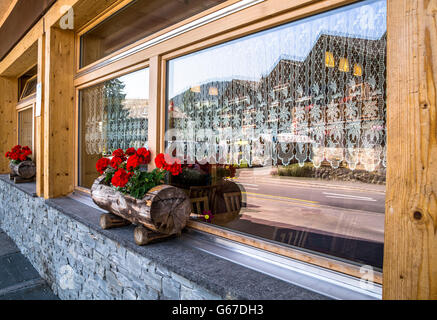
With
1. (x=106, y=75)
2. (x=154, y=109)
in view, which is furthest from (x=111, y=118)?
(x=154, y=109)

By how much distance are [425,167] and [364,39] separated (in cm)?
82

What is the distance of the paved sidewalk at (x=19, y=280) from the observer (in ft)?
9.87

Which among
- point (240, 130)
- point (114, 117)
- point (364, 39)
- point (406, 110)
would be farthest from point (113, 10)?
point (406, 110)

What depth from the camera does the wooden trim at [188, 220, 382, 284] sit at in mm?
1263

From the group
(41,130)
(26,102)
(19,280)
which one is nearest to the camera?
(19,280)

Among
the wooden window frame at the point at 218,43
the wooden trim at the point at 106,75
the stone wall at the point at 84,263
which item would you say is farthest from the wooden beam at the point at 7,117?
the wooden window frame at the point at 218,43

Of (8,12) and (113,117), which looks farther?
(8,12)

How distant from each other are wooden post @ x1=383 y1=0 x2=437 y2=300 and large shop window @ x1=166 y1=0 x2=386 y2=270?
0.35 m

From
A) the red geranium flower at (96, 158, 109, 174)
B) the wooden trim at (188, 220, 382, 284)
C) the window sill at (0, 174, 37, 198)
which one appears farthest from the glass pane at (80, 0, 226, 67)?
the window sill at (0, 174, 37, 198)

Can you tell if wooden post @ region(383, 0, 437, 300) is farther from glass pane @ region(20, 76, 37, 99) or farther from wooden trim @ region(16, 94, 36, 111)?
glass pane @ region(20, 76, 37, 99)

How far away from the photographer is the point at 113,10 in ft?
9.67

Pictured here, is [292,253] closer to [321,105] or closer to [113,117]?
[321,105]

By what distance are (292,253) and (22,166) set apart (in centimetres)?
536

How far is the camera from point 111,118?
3119 millimetres
